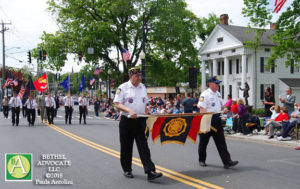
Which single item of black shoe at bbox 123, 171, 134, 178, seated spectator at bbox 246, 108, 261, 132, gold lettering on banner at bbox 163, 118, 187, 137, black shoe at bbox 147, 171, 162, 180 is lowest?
black shoe at bbox 123, 171, 134, 178

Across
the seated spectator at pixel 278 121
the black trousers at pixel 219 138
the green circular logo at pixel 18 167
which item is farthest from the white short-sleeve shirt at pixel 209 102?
the seated spectator at pixel 278 121

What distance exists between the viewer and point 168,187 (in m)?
5.69

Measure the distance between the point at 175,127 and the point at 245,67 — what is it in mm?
32144

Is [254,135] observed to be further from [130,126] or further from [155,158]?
[130,126]

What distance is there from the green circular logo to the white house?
32778 mm

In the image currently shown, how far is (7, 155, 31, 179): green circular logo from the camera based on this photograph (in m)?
6.59

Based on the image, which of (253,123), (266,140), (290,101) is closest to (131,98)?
(266,140)

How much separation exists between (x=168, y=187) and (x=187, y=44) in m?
34.6

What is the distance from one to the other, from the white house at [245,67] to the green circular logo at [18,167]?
3278cm

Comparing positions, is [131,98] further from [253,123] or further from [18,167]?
[253,123]

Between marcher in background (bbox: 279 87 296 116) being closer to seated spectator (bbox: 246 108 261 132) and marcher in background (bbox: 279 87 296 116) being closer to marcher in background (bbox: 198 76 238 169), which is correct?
seated spectator (bbox: 246 108 261 132)

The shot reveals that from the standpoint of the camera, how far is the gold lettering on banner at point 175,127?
7023 mm

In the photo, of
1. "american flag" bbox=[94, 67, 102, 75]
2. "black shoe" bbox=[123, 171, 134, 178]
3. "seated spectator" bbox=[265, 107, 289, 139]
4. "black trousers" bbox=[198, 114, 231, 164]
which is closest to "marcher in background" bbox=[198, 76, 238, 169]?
"black trousers" bbox=[198, 114, 231, 164]

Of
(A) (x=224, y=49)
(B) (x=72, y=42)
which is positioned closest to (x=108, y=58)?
(B) (x=72, y=42)
